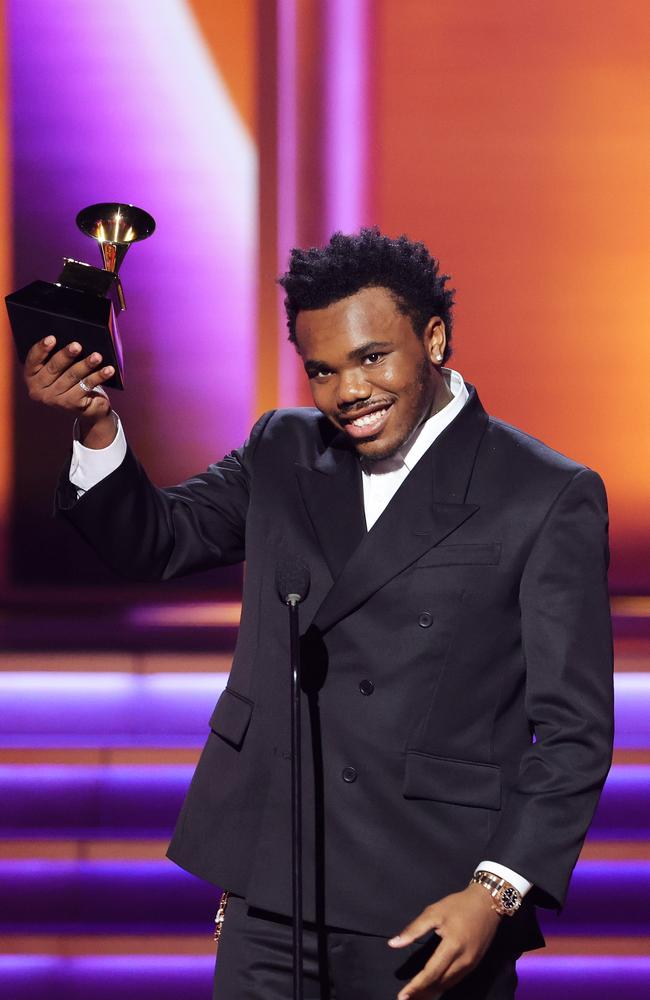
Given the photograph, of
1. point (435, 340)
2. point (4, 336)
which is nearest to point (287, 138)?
point (4, 336)

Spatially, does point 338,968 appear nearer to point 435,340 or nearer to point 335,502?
point 335,502

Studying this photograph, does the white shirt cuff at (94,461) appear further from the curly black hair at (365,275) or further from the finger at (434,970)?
the finger at (434,970)

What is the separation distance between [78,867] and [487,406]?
1851 millimetres

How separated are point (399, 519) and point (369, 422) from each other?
129 millimetres

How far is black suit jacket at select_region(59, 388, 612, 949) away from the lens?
1.35 metres

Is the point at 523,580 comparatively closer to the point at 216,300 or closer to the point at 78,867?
the point at 78,867

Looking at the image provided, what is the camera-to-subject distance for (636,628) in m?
3.77

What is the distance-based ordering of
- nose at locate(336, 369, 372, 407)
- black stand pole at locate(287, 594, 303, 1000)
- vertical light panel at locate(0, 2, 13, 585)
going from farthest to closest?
vertical light panel at locate(0, 2, 13, 585) → nose at locate(336, 369, 372, 407) → black stand pole at locate(287, 594, 303, 1000)

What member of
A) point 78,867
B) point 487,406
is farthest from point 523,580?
point 487,406

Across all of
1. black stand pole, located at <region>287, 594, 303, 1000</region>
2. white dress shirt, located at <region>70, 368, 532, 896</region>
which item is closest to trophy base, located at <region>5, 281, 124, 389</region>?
white dress shirt, located at <region>70, 368, 532, 896</region>

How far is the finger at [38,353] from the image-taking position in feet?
4.50

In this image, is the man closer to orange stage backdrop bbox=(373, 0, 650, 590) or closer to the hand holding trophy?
the hand holding trophy

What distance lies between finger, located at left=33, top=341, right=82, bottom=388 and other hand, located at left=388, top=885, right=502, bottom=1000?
718 mm

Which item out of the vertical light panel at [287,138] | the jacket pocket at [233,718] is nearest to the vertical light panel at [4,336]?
the vertical light panel at [287,138]
